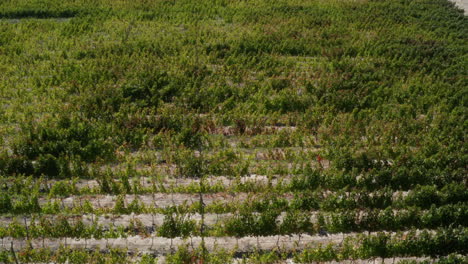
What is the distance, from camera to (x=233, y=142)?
11.2 metres

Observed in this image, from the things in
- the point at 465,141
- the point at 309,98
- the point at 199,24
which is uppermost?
the point at 199,24

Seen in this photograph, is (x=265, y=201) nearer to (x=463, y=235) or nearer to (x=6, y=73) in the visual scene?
(x=463, y=235)

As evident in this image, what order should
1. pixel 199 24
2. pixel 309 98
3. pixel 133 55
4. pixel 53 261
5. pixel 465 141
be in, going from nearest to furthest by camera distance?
pixel 53 261
pixel 465 141
pixel 309 98
pixel 133 55
pixel 199 24

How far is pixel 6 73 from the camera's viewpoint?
14219 mm

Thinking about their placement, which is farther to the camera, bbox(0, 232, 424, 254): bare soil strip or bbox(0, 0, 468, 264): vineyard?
bbox(0, 0, 468, 264): vineyard

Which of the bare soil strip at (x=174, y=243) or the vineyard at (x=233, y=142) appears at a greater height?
the vineyard at (x=233, y=142)

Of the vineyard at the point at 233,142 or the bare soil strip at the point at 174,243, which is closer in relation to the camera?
the bare soil strip at the point at 174,243

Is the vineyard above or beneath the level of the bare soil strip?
above

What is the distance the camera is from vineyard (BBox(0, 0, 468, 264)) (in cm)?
805

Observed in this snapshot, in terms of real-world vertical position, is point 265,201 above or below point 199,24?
below

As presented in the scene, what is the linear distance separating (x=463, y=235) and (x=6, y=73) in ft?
Answer: 42.4

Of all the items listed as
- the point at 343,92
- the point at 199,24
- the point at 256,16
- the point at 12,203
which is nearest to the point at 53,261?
the point at 12,203

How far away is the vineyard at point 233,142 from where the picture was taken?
26.4ft

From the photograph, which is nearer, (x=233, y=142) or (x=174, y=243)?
(x=174, y=243)
